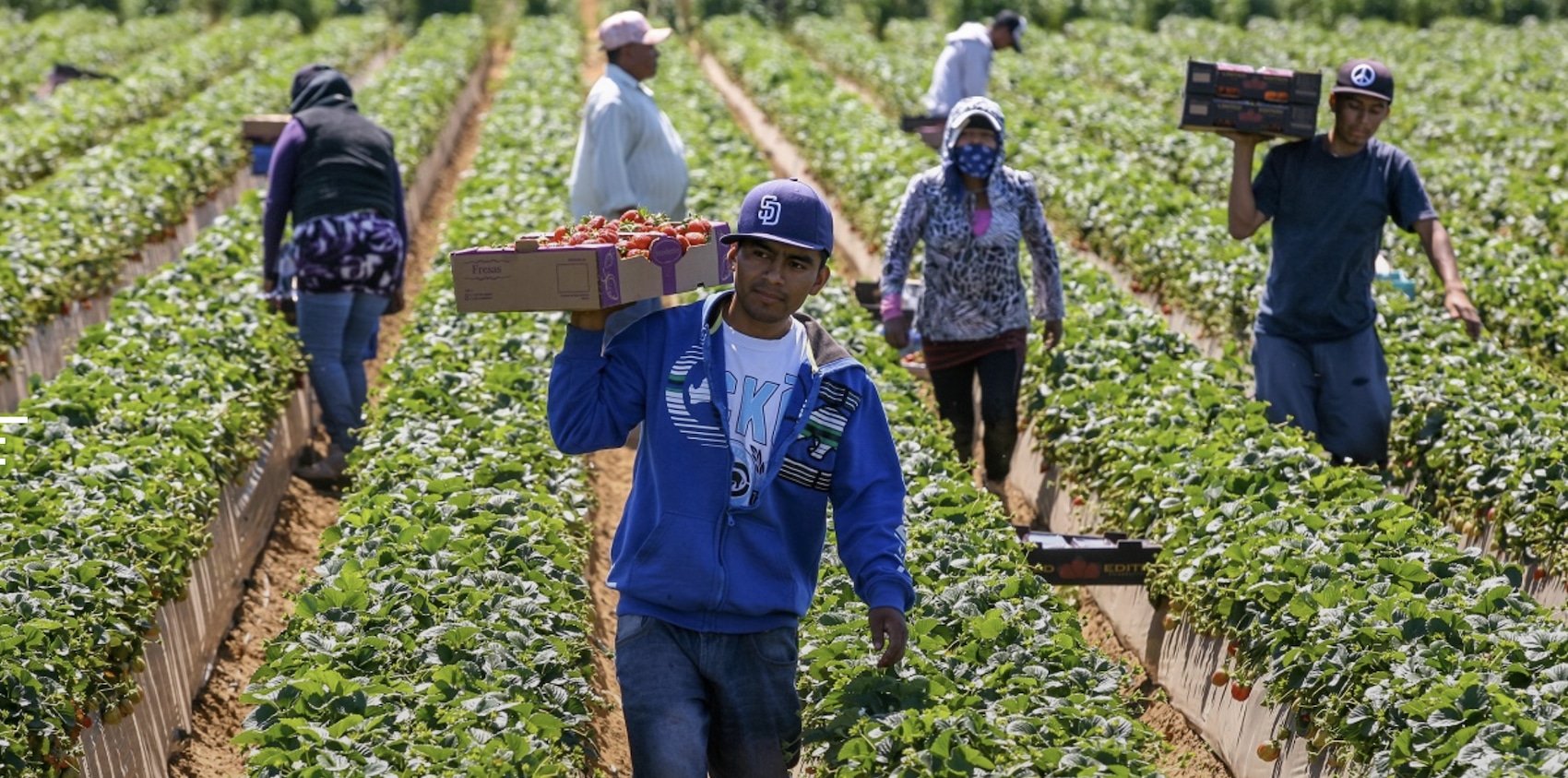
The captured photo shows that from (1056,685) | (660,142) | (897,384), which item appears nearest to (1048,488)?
(897,384)

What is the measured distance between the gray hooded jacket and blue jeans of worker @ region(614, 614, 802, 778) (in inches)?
134

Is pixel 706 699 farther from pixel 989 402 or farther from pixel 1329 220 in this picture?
pixel 1329 220

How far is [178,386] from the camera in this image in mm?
7324

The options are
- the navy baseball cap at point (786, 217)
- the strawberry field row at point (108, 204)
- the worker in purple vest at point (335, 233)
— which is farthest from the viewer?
the strawberry field row at point (108, 204)

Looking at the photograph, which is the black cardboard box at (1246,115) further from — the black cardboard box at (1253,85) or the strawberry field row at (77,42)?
the strawberry field row at (77,42)

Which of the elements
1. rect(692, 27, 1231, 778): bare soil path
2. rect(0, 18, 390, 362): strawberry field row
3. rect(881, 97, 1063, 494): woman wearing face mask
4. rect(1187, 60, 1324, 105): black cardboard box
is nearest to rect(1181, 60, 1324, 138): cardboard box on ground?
rect(1187, 60, 1324, 105): black cardboard box

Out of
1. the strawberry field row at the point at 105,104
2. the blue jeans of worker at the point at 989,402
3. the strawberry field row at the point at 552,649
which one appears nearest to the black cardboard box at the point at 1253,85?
the blue jeans of worker at the point at 989,402

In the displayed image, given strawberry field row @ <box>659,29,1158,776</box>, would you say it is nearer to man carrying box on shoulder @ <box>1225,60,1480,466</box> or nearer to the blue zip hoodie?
the blue zip hoodie

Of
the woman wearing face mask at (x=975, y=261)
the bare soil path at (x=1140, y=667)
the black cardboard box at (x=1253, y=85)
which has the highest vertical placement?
the black cardboard box at (x=1253, y=85)

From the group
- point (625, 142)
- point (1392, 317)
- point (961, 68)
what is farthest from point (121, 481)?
point (961, 68)

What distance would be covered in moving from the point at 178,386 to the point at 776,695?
4.26m

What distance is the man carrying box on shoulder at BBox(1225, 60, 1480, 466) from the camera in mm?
6691

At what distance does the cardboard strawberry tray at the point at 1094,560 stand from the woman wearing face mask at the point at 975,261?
4.48 feet

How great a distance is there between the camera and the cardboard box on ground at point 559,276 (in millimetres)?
3895
